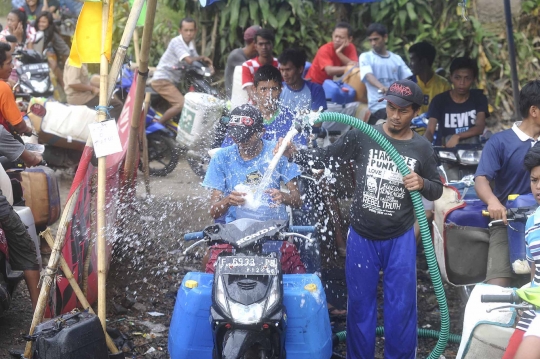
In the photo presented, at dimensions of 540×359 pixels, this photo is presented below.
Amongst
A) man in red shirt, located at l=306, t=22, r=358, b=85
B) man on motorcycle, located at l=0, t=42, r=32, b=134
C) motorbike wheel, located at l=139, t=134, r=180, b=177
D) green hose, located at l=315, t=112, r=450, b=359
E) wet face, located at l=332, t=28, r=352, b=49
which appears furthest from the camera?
motorbike wheel, located at l=139, t=134, r=180, b=177

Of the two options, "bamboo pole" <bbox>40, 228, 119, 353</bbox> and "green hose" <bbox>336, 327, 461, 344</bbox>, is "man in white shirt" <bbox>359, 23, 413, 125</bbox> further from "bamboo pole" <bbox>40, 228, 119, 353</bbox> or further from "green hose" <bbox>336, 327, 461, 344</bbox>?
"bamboo pole" <bbox>40, 228, 119, 353</bbox>

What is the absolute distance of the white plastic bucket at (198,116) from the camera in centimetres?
827

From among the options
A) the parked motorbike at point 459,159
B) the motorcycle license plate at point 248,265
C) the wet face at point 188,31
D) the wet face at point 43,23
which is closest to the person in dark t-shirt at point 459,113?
the parked motorbike at point 459,159

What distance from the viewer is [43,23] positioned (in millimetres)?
12523

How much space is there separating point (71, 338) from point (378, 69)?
5.48 meters

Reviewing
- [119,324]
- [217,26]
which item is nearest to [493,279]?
[119,324]

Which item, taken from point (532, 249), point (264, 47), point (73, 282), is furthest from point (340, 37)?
point (532, 249)

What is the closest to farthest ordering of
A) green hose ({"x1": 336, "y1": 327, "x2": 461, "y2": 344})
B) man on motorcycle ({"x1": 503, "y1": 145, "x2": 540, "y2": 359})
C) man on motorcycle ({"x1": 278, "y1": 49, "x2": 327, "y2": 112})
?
man on motorcycle ({"x1": 503, "y1": 145, "x2": 540, "y2": 359}), green hose ({"x1": 336, "y1": 327, "x2": 461, "y2": 344}), man on motorcycle ({"x1": 278, "y1": 49, "x2": 327, "y2": 112})

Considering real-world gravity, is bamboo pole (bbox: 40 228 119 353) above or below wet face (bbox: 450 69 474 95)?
below

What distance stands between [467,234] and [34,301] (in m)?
3.15

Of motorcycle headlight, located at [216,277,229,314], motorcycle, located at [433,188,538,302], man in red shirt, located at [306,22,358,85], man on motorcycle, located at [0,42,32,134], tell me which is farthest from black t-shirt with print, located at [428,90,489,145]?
motorcycle headlight, located at [216,277,229,314]

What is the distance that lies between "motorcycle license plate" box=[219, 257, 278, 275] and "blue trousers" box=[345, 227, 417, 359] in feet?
3.45

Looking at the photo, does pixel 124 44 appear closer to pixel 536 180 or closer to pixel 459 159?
pixel 536 180

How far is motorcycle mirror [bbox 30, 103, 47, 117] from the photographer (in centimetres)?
898
